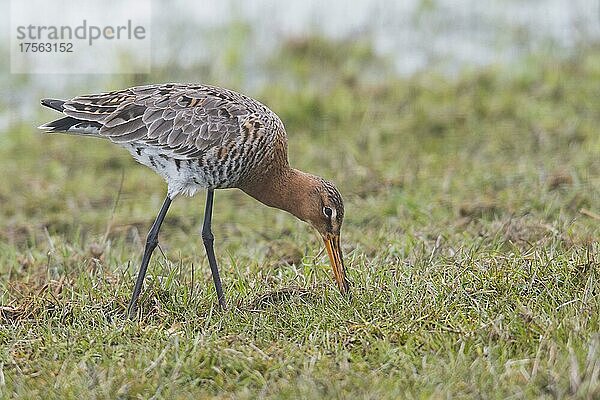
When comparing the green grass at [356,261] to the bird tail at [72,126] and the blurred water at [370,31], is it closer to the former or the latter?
the blurred water at [370,31]

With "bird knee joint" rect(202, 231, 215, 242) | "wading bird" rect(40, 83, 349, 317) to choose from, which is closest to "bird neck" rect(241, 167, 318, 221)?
"wading bird" rect(40, 83, 349, 317)

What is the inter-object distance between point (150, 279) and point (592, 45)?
22.9 feet

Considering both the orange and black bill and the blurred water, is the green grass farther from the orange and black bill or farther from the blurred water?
the blurred water

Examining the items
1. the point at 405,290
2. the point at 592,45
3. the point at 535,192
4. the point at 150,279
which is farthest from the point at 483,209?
the point at 592,45

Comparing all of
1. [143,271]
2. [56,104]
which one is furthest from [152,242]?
[56,104]

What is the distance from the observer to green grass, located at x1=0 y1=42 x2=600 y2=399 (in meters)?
4.79

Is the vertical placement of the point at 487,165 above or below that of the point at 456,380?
below

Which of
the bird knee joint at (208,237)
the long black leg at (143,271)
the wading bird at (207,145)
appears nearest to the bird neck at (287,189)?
the wading bird at (207,145)

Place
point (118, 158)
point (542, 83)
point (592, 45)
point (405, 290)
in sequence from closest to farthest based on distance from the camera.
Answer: point (405, 290) < point (118, 158) < point (542, 83) < point (592, 45)

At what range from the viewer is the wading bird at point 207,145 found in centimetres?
592

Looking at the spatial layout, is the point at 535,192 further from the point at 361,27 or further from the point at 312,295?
the point at 361,27

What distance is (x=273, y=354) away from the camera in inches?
197

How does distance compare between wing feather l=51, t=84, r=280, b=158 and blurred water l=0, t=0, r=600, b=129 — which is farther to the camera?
blurred water l=0, t=0, r=600, b=129

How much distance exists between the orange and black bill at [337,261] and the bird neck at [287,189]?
0.23 m
